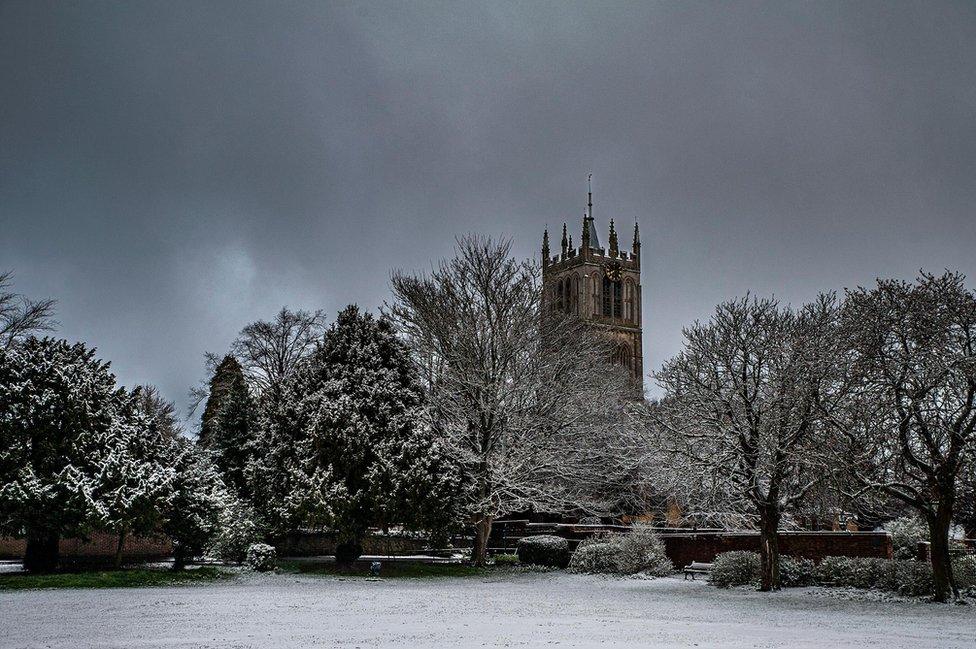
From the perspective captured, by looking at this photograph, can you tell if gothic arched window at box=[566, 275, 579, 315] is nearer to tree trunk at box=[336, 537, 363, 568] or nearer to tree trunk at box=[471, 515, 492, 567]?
tree trunk at box=[471, 515, 492, 567]

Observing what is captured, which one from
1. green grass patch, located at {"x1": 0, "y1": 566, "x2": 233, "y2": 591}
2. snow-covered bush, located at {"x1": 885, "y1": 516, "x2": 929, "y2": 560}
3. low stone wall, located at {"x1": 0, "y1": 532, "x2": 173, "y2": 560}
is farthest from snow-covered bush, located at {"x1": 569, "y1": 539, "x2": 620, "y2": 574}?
low stone wall, located at {"x1": 0, "y1": 532, "x2": 173, "y2": 560}

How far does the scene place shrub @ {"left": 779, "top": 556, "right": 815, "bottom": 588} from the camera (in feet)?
82.0

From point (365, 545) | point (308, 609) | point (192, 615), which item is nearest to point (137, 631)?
point (192, 615)

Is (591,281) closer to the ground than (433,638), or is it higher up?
higher up

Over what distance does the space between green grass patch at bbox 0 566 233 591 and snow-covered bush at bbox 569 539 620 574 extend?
11496mm

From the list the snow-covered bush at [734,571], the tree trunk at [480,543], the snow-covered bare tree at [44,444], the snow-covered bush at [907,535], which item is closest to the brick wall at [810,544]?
the snow-covered bush at [907,535]

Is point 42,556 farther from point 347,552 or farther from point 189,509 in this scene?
point 347,552

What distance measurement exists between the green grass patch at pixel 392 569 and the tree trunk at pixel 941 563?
13973mm

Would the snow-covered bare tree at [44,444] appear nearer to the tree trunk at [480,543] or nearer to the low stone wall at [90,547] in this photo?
the low stone wall at [90,547]

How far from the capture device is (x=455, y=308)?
3428cm

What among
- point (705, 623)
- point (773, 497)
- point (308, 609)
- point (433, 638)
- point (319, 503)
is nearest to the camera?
point (433, 638)

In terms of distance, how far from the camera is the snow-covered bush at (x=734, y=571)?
25344mm

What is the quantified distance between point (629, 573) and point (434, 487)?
22.8 feet

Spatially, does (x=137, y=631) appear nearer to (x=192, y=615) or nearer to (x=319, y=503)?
(x=192, y=615)
